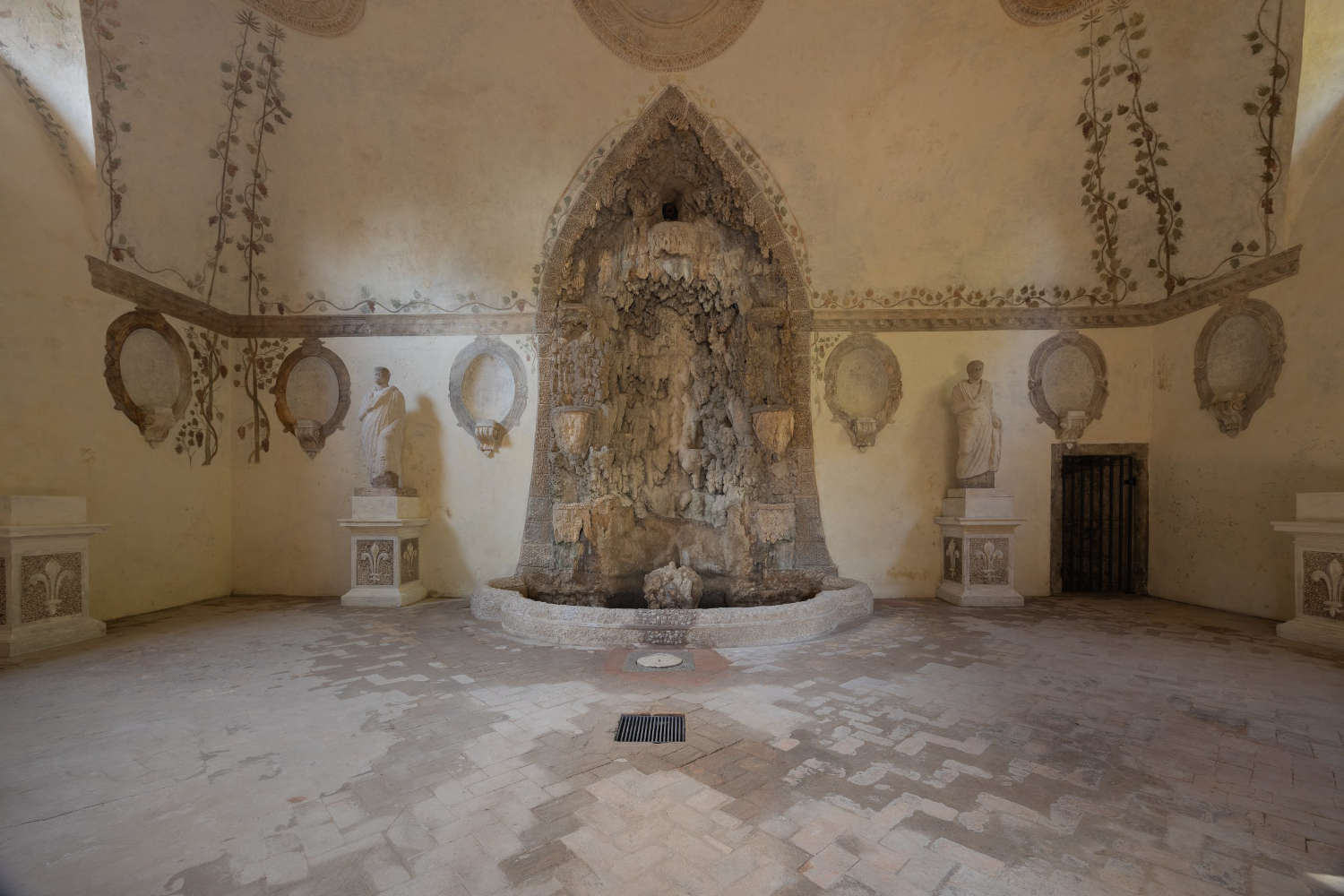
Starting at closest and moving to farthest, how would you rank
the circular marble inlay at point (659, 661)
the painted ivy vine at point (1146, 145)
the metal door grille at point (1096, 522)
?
the circular marble inlay at point (659, 661), the painted ivy vine at point (1146, 145), the metal door grille at point (1096, 522)

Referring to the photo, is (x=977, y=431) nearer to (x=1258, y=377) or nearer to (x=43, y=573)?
(x=1258, y=377)

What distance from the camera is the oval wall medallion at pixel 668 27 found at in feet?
20.1

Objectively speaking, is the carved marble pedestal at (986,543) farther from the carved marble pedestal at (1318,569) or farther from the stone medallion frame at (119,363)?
the stone medallion frame at (119,363)

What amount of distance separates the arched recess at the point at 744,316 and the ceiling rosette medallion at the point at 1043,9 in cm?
307

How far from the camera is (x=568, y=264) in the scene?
7.18m

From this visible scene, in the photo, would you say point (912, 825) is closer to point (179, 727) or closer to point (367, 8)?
point (179, 727)

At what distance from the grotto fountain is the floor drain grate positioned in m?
3.10

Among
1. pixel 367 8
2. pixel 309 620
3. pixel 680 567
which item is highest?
pixel 367 8

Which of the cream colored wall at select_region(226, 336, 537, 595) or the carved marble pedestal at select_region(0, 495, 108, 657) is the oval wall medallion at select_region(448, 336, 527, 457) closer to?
the cream colored wall at select_region(226, 336, 537, 595)

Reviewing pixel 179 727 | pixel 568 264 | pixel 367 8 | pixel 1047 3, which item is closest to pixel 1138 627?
pixel 1047 3

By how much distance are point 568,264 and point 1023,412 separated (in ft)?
20.1

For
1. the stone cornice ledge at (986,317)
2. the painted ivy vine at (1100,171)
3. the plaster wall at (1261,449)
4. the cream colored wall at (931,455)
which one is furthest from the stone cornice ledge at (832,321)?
the plaster wall at (1261,449)

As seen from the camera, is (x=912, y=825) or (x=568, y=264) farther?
(x=568, y=264)

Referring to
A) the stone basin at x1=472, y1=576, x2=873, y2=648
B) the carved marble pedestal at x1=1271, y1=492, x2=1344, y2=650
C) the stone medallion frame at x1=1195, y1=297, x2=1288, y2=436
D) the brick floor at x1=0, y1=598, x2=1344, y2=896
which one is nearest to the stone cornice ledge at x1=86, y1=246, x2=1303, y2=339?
the stone medallion frame at x1=1195, y1=297, x2=1288, y2=436
